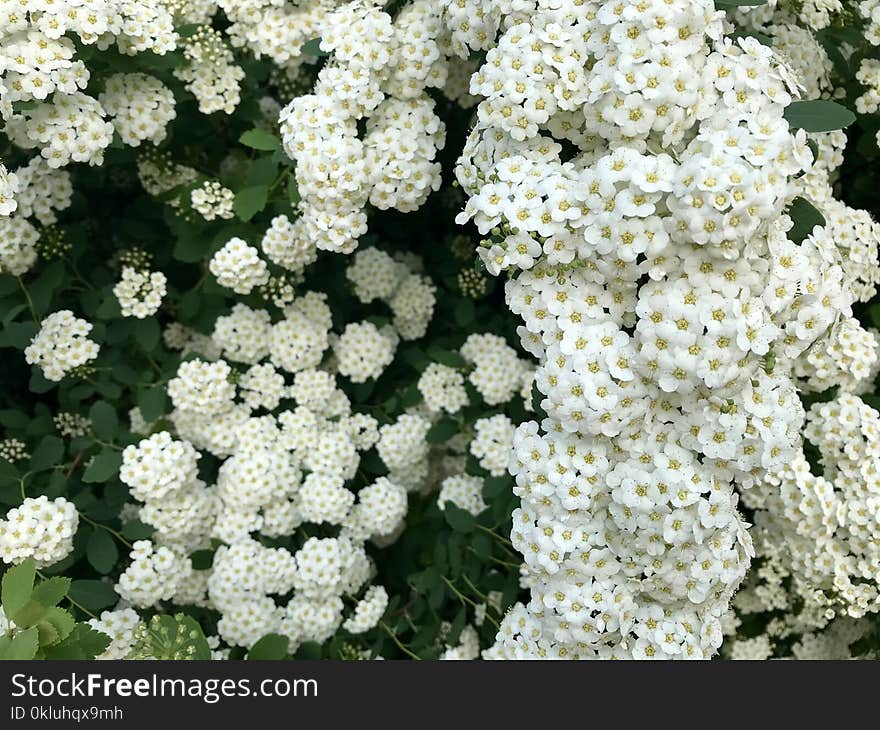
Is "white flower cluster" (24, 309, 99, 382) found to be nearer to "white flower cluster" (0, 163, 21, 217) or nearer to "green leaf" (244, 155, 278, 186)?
"white flower cluster" (0, 163, 21, 217)

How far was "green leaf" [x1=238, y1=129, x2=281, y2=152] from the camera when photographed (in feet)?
10.9

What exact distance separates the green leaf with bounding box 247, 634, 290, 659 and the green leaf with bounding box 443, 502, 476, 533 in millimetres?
814

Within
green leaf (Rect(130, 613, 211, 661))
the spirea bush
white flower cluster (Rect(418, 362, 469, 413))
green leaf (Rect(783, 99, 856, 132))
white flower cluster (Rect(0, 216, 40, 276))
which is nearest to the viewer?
the spirea bush

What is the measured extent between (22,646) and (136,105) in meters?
2.00

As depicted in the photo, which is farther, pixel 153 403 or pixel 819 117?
pixel 153 403

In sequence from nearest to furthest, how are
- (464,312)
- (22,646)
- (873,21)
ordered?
(22,646) < (873,21) < (464,312)

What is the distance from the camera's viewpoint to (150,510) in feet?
11.1

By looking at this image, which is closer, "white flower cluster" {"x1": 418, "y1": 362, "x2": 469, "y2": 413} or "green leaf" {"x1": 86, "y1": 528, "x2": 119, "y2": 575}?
"green leaf" {"x1": 86, "y1": 528, "x2": 119, "y2": 575}

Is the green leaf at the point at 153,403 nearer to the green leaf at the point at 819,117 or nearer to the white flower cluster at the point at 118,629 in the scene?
the white flower cluster at the point at 118,629

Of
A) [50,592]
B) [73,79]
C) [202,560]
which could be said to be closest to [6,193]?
[73,79]

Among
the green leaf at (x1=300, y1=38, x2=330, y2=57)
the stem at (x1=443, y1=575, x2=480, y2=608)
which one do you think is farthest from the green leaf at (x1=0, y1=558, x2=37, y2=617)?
the green leaf at (x1=300, y1=38, x2=330, y2=57)

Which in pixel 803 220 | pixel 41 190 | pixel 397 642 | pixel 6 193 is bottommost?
pixel 397 642

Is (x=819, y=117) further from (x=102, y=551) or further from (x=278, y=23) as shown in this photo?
(x=102, y=551)

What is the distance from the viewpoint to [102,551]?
11.1ft
